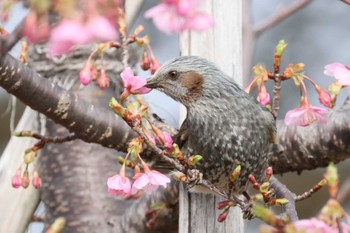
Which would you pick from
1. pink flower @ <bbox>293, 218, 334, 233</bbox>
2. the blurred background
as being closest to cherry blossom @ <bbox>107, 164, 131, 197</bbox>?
pink flower @ <bbox>293, 218, 334, 233</bbox>

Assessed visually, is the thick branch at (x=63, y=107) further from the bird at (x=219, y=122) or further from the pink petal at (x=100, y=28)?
the pink petal at (x=100, y=28)

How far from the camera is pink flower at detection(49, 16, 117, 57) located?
132cm

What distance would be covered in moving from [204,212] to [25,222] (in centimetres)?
105

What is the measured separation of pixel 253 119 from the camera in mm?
3057

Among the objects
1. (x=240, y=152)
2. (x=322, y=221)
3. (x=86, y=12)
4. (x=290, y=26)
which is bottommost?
(x=322, y=221)

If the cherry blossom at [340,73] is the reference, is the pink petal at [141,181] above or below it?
below

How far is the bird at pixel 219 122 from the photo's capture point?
300cm

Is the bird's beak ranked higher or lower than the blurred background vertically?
lower

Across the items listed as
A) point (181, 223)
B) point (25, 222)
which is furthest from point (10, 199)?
point (181, 223)

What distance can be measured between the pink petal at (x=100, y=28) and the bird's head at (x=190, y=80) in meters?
1.57

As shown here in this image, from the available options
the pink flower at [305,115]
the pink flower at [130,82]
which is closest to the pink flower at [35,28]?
the pink flower at [130,82]

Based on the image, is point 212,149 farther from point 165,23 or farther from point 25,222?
point 165,23

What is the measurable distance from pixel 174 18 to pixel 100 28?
0.97 ft

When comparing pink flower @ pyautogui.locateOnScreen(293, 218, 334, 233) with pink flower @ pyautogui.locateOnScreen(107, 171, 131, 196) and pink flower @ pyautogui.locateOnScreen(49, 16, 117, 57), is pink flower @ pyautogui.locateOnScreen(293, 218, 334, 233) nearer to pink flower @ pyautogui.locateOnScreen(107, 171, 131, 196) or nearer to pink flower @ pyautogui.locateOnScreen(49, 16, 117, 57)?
pink flower @ pyautogui.locateOnScreen(49, 16, 117, 57)
